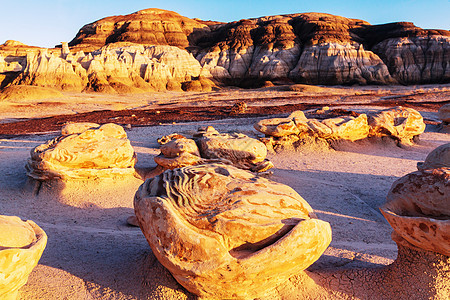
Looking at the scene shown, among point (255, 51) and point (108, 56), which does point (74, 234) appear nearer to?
point (108, 56)

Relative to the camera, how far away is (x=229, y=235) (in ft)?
7.08

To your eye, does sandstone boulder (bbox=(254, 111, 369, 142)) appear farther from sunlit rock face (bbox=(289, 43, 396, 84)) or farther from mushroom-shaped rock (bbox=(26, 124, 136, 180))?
sunlit rock face (bbox=(289, 43, 396, 84))

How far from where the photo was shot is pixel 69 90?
1268 inches

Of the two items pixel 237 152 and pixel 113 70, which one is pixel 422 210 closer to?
pixel 237 152

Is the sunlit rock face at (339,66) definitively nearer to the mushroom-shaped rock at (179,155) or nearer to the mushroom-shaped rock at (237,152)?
the mushroom-shaped rock at (237,152)

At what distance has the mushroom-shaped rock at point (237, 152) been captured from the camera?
5.98 metres

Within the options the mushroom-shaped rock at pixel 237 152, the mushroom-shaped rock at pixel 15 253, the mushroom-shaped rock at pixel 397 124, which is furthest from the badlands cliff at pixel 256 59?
the mushroom-shaped rock at pixel 15 253

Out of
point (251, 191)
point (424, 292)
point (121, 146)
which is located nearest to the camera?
point (424, 292)

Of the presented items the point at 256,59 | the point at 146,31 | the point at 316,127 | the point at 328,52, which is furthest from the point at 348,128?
the point at 146,31

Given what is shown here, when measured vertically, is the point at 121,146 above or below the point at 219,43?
below

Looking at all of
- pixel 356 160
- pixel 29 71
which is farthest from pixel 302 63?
pixel 356 160

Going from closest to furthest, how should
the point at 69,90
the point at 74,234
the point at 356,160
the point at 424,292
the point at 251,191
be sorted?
the point at 424,292 → the point at 251,191 → the point at 74,234 → the point at 356,160 → the point at 69,90

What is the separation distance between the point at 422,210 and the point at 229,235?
1.50 metres

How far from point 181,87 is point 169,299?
39.2 metres
